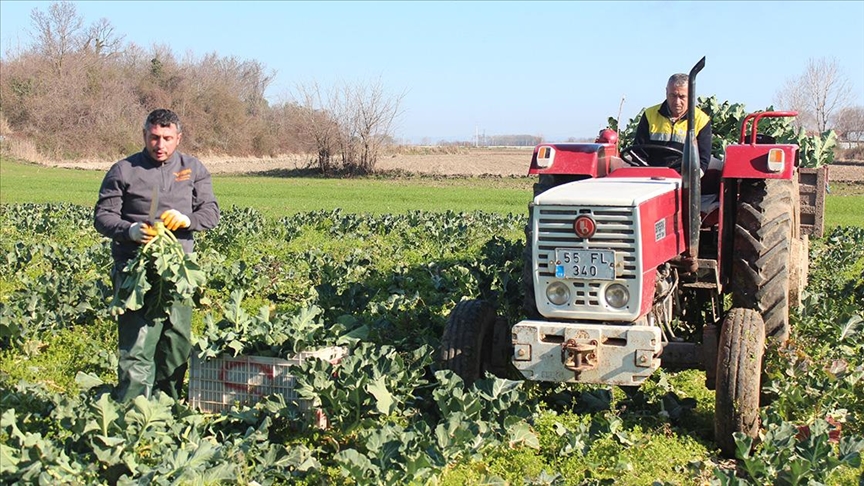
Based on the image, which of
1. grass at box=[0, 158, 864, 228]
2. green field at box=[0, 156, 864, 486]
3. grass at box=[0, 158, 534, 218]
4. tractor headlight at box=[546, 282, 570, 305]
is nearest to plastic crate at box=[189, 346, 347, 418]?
green field at box=[0, 156, 864, 486]

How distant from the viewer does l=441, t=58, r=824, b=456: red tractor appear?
5.57 m

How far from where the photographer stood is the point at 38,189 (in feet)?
105

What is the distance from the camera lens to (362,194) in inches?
1262

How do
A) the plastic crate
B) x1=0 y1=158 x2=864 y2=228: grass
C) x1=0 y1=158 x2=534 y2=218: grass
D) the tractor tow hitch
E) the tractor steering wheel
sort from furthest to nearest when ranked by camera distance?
1. x1=0 y1=158 x2=534 y2=218: grass
2. x1=0 y1=158 x2=864 y2=228: grass
3. the tractor steering wheel
4. the plastic crate
5. the tractor tow hitch

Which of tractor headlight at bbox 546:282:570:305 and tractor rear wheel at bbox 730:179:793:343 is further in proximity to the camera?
tractor rear wheel at bbox 730:179:793:343

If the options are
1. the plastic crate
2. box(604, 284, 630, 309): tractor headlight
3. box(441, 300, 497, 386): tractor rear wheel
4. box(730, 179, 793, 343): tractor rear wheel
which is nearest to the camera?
box(604, 284, 630, 309): tractor headlight

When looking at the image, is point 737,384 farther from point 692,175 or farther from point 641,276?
point 692,175

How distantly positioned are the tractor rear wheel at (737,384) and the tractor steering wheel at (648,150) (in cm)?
182

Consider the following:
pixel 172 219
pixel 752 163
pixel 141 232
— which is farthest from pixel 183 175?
pixel 752 163

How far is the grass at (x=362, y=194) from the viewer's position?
25281 millimetres

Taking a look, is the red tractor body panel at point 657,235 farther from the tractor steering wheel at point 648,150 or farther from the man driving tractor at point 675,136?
the tractor steering wheel at point 648,150

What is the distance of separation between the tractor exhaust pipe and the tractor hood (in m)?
0.14

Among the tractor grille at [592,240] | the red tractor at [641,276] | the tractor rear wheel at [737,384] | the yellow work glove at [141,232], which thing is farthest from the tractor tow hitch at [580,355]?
the yellow work glove at [141,232]

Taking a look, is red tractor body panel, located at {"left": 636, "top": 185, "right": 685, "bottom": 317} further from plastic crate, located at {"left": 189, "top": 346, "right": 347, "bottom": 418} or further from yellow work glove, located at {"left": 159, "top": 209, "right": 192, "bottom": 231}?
yellow work glove, located at {"left": 159, "top": 209, "right": 192, "bottom": 231}
